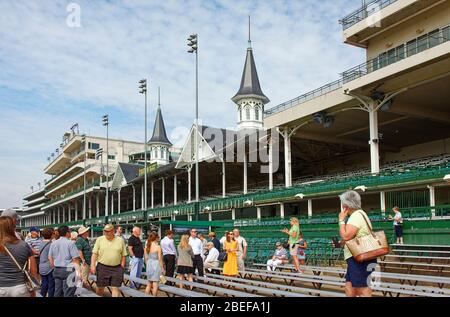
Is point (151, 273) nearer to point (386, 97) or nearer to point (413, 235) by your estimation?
point (413, 235)

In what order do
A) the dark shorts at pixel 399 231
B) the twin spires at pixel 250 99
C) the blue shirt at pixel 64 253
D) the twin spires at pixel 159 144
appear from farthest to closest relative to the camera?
the twin spires at pixel 159 144, the twin spires at pixel 250 99, the dark shorts at pixel 399 231, the blue shirt at pixel 64 253

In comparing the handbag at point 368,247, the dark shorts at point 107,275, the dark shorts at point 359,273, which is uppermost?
the handbag at point 368,247

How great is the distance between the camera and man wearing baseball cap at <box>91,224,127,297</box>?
8.84 metres

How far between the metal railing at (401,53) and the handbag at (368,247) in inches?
811

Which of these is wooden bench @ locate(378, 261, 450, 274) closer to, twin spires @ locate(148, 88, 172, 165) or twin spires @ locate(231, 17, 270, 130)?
twin spires @ locate(231, 17, 270, 130)

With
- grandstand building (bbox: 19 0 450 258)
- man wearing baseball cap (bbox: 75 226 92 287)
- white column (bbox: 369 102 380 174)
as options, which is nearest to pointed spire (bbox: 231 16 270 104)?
grandstand building (bbox: 19 0 450 258)

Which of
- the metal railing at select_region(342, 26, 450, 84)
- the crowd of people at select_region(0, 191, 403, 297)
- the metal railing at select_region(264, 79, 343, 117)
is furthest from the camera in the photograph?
the metal railing at select_region(264, 79, 343, 117)

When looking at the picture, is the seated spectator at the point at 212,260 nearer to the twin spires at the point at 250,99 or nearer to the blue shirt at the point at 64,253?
the blue shirt at the point at 64,253

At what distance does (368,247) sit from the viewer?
17.7ft

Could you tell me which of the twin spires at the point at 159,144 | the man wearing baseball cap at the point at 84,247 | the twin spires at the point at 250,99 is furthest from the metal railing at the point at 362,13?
the twin spires at the point at 159,144

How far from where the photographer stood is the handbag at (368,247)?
5375 mm

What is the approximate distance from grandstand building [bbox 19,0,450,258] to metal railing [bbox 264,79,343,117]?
0.25 ft

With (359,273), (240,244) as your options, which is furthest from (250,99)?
(359,273)
